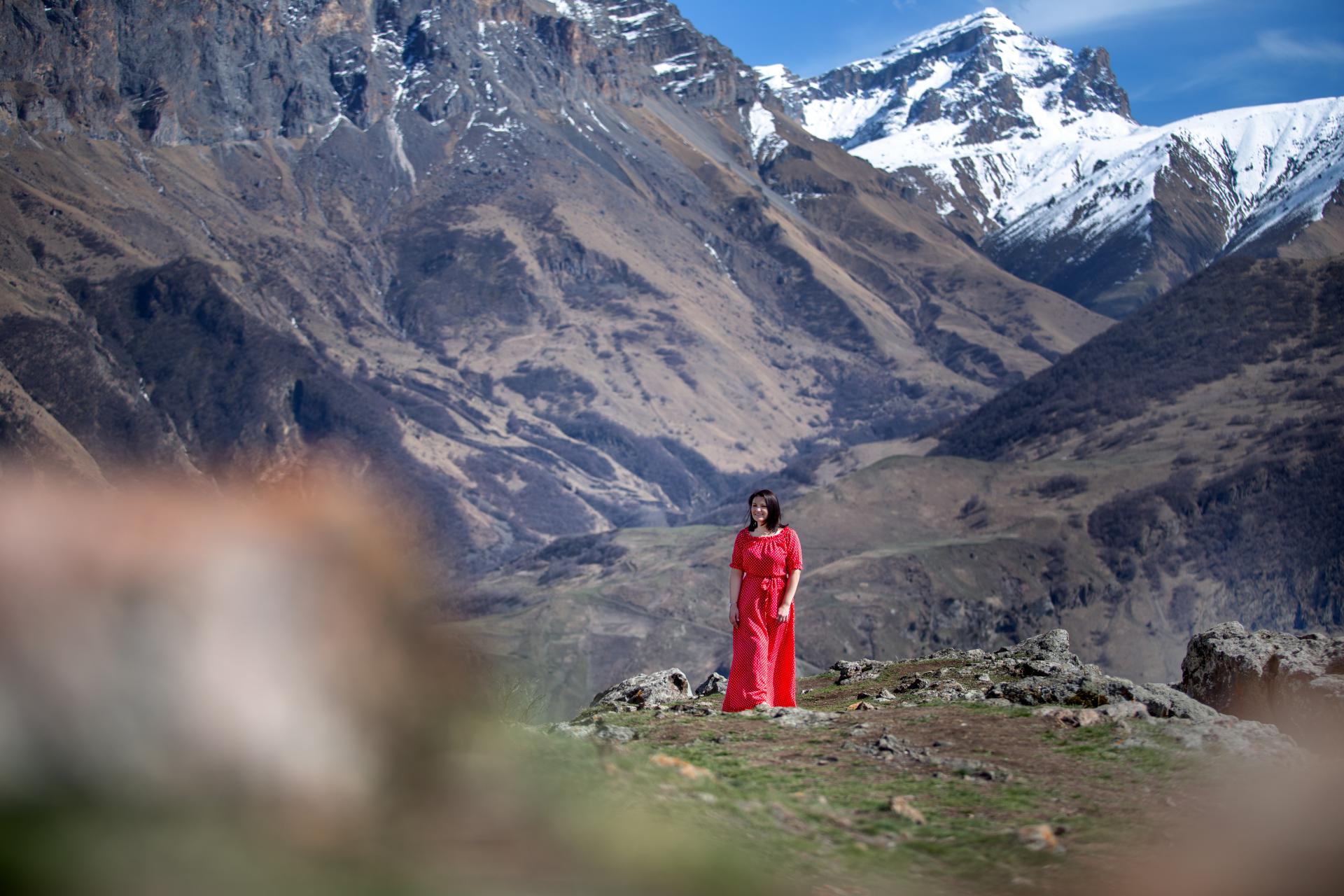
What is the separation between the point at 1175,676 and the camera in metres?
154

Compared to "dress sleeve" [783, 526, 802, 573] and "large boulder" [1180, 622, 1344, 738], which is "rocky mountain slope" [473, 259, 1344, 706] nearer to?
"large boulder" [1180, 622, 1344, 738]

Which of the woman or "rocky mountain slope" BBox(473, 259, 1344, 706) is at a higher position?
"rocky mountain slope" BBox(473, 259, 1344, 706)

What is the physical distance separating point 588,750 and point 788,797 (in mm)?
1818

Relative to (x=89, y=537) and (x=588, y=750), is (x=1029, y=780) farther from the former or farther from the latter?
(x=89, y=537)

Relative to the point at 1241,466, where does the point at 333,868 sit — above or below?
below

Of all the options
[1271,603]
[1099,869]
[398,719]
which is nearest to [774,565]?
[1099,869]

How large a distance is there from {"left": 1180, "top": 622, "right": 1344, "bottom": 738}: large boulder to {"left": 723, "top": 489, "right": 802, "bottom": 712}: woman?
6.95 metres

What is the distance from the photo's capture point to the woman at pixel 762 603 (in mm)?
18078

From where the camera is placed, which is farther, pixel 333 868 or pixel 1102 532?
pixel 1102 532

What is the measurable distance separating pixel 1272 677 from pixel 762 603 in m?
7.92

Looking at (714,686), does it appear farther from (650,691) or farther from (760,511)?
(760,511)

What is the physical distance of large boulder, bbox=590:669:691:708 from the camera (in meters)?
21.0

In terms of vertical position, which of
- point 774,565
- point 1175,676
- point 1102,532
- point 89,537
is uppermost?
point 1102,532

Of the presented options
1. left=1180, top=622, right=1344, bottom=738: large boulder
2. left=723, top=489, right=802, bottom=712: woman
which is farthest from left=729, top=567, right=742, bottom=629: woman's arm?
left=1180, top=622, right=1344, bottom=738: large boulder
